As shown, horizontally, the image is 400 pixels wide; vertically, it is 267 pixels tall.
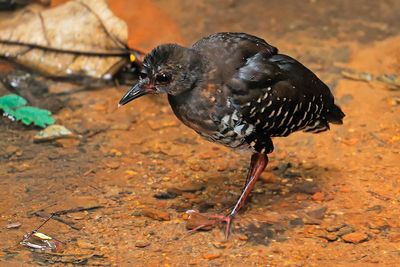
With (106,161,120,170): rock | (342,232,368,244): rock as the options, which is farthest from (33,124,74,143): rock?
(342,232,368,244): rock

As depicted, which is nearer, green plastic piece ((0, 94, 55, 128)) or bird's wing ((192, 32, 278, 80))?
bird's wing ((192, 32, 278, 80))

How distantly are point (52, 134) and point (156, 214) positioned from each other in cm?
139

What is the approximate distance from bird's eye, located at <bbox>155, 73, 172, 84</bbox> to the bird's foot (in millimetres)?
866

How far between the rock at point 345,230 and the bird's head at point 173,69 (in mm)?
1266

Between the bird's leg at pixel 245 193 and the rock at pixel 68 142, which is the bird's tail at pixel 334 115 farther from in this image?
the rock at pixel 68 142

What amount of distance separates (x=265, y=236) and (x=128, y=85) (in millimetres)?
2542

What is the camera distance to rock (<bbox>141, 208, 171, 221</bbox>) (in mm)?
4914

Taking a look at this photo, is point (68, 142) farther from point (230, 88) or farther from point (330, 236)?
point (330, 236)

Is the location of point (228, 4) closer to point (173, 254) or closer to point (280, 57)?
point (280, 57)

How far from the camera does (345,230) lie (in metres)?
4.79

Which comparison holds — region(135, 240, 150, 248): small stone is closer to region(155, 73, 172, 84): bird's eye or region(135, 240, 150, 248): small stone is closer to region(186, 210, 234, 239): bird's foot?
region(186, 210, 234, 239): bird's foot

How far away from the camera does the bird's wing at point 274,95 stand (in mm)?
4688

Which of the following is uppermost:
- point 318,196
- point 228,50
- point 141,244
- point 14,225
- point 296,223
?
point 228,50

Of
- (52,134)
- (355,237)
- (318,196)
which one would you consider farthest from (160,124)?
(355,237)
